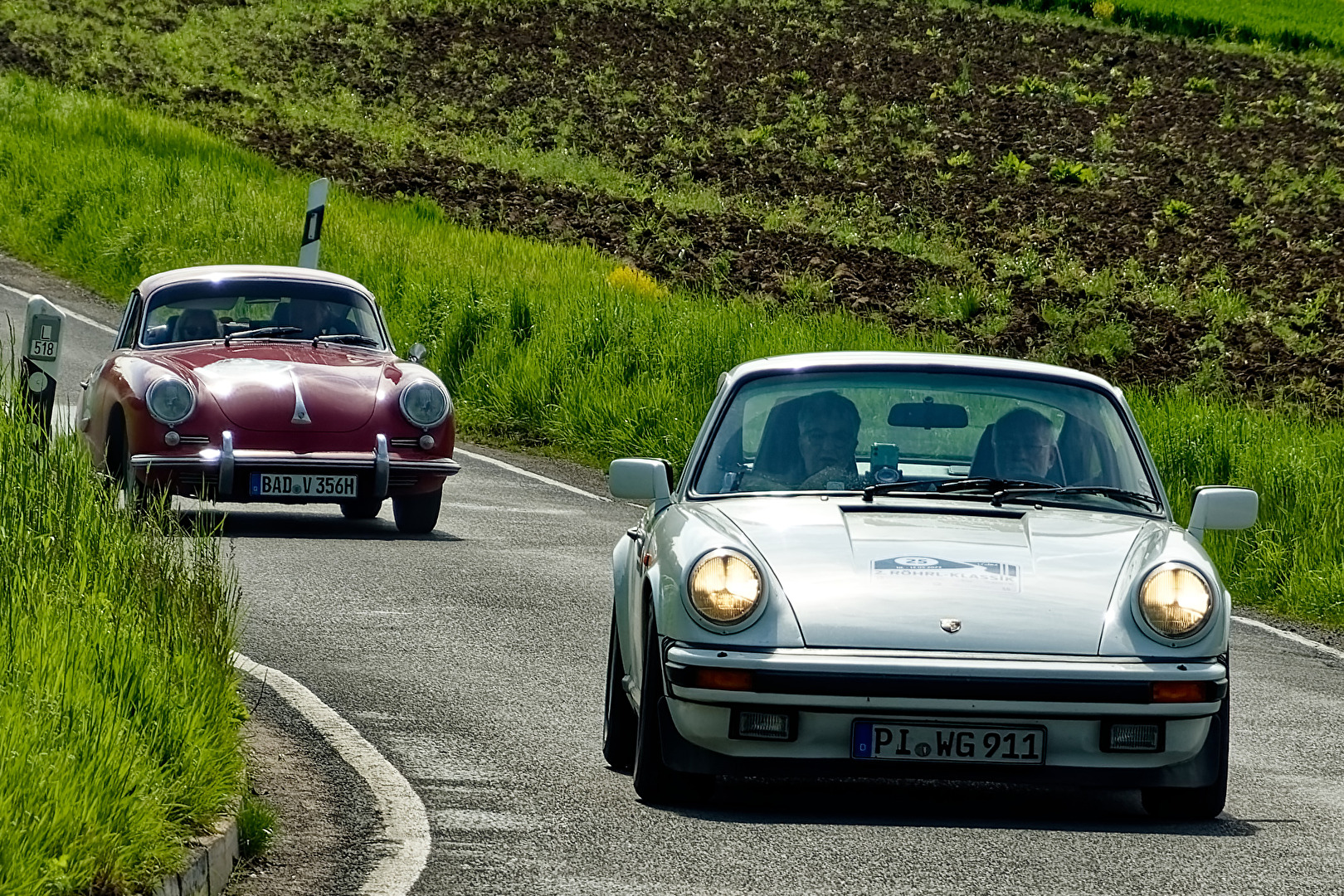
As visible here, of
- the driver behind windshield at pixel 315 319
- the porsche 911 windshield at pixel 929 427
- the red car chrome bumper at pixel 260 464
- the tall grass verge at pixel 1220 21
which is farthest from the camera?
the tall grass verge at pixel 1220 21

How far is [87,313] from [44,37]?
66.6ft

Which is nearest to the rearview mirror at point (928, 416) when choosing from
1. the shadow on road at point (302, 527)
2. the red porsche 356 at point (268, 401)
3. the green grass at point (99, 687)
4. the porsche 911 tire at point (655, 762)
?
the porsche 911 tire at point (655, 762)

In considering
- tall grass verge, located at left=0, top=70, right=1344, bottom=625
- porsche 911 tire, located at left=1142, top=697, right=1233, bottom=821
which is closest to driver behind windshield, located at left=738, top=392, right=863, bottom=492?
porsche 911 tire, located at left=1142, top=697, right=1233, bottom=821

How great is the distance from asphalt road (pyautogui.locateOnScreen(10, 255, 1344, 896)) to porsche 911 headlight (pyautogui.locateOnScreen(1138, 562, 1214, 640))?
62 cm

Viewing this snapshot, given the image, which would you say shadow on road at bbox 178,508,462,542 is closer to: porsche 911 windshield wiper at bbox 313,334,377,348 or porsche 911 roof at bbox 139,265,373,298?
porsche 911 windshield wiper at bbox 313,334,377,348

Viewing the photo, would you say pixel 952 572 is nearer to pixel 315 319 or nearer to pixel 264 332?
pixel 264 332

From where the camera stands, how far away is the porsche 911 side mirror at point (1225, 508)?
7.09 metres

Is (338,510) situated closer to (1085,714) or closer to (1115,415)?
(1115,415)

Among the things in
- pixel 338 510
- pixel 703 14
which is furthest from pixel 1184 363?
pixel 703 14

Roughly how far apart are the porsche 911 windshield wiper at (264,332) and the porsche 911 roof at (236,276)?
354 mm

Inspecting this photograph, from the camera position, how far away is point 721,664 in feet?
20.2

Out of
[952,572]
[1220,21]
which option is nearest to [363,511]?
[952,572]

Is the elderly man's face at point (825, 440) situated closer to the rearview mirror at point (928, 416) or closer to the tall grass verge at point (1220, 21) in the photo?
the rearview mirror at point (928, 416)

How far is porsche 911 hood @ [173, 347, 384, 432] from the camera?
13227 millimetres
